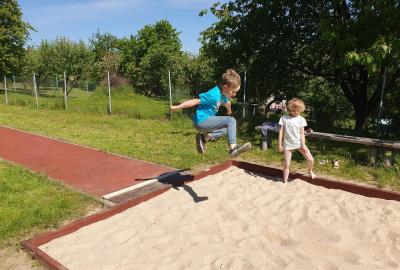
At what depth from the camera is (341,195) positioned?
5.69 metres

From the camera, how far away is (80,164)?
7941mm

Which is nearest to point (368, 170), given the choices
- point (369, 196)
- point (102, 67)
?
point (369, 196)

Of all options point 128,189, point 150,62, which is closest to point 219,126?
point 128,189

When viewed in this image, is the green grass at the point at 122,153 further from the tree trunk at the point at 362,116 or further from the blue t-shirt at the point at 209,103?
the tree trunk at the point at 362,116

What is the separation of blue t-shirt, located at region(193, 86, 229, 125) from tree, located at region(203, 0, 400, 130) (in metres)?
4.46

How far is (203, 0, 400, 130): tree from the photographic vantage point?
8.83 meters

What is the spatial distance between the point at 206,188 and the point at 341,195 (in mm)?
2044

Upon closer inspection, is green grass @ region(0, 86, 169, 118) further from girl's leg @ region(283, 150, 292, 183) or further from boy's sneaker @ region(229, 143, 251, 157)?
boy's sneaker @ region(229, 143, 251, 157)

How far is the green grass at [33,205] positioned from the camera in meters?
4.74

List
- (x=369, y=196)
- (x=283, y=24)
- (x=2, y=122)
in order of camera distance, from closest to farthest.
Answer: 1. (x=369, y=196)
2. (x=283, y=24)
3. (x=2, y=122)

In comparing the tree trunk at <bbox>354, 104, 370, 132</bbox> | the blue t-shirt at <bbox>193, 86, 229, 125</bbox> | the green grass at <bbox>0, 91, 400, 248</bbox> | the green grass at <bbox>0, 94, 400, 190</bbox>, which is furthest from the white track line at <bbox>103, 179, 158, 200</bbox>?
the tree trunk at <bbox>354, 104, 370, 132</bbox>

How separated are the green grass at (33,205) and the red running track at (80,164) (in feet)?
1.18

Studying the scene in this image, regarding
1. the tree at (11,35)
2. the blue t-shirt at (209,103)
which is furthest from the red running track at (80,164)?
the tree at (11,35)

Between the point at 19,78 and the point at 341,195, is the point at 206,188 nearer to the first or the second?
the point at 341,195
